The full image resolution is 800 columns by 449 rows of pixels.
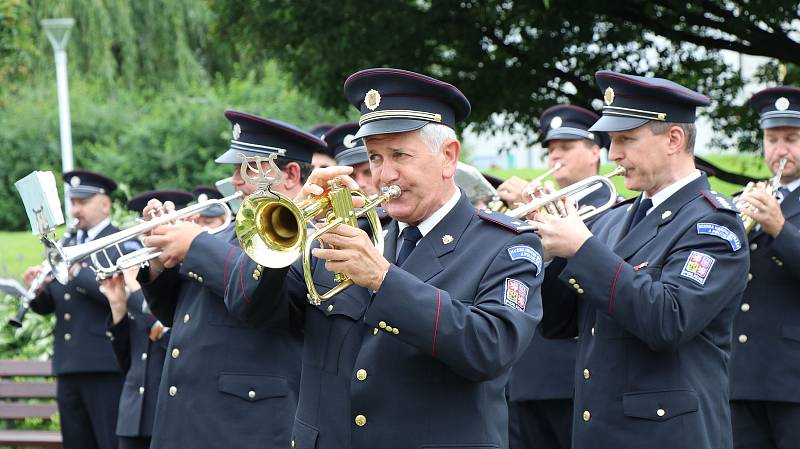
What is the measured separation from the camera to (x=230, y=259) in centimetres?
521

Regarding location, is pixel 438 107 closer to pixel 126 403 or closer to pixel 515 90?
pixel 126 403

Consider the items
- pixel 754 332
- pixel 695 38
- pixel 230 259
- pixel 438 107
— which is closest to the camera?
pixel 438 107

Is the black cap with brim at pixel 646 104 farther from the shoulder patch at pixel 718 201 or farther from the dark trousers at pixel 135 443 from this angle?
the dark trousers at pixel 135 443

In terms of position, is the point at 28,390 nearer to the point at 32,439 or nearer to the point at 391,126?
the point at 32,439

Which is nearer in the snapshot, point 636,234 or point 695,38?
point 636,234

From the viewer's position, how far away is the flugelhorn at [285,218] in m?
3.56

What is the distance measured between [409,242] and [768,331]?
2748mm

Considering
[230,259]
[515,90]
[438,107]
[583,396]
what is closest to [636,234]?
[583,396]

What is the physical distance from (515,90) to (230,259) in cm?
496

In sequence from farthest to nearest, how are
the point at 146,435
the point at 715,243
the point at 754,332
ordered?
the point at 146,435, the point at 754,332, the point at 715,243

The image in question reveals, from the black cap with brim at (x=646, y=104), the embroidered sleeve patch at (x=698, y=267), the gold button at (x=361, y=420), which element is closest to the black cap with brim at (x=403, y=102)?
the gold button at (x=361, y=420)

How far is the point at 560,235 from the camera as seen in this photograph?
455 cm

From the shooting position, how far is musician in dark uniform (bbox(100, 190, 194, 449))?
699 cm

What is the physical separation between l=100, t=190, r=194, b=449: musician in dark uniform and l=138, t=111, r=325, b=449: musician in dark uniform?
1605 millimetres
